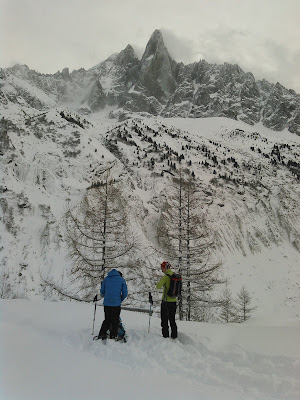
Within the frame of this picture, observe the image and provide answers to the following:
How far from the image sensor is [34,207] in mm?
32812

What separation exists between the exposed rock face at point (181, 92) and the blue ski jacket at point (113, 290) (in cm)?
14841

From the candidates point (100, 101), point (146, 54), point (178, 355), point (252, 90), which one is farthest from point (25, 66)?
point (178, 355)

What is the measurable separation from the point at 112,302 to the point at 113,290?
0.94ft

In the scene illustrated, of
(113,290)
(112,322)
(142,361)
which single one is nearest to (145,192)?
(113,290)

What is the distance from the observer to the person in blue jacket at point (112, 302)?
25.3 ft

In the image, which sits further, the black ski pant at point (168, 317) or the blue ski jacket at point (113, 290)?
the black ski pant at point (168, 317)

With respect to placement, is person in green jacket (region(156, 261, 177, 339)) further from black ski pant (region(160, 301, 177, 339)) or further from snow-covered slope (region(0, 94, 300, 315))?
snow-covered slope (region(0, 94, 300, 315))

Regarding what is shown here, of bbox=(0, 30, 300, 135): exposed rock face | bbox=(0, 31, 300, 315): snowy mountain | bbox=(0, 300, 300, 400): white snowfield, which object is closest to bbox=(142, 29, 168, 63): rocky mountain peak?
bbox=(0, 30, 300, 135): exposed rock face

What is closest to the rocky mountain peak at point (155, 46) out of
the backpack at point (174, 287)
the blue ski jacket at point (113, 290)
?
the backpack at point (174, 287)

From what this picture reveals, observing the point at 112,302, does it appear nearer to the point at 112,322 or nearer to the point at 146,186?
the point at 112,322

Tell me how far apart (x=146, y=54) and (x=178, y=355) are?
203 m

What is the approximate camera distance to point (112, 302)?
778 cm

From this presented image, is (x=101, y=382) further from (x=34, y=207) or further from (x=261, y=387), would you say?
(x=34, y=207)

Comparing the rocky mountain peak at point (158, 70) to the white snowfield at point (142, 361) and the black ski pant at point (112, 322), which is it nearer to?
the white snowfield at point (142, 361)
